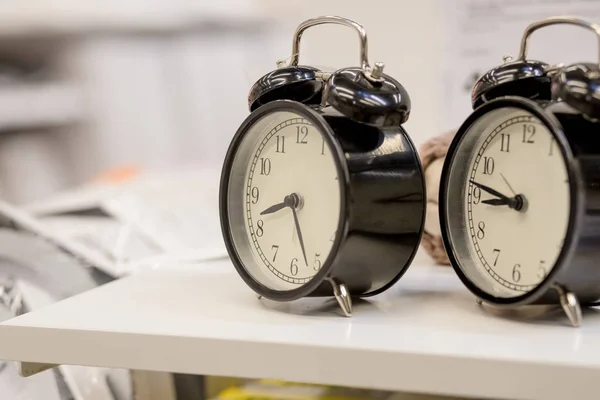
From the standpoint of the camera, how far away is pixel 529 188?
72cm

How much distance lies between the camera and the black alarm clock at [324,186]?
2.44ft

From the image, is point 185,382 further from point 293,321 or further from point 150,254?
point 293,321

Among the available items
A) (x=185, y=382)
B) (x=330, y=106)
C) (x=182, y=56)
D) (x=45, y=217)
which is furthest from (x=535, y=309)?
(x=182, y=56)

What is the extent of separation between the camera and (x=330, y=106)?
30.9 inches

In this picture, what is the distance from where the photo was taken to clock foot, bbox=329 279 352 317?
77 centimetres

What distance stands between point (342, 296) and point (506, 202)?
195 millimetres

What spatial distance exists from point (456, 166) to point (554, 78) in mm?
137

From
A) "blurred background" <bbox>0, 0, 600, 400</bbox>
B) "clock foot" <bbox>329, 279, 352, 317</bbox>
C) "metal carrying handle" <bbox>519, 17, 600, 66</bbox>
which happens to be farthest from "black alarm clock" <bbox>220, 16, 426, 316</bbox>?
"blurred background" <bbox>0, 0, 600, 400</bbox>

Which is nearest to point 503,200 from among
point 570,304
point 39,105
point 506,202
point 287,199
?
point 506,202

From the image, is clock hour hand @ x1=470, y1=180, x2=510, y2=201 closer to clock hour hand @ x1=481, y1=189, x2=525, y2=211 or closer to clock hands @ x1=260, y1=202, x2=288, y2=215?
clock hour hand @ x1=481, y1=189, x2=525, y2=211

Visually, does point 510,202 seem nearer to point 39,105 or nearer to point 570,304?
point 570,304

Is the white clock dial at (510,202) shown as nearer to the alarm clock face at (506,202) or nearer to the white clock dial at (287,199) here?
the alarm clock face at (506,202)

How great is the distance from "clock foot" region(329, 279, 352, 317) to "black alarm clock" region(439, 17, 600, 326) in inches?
5.0

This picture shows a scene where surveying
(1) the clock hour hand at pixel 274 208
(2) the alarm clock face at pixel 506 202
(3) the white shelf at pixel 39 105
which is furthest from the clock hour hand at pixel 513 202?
(3) the white shelf at pixel 39 105
